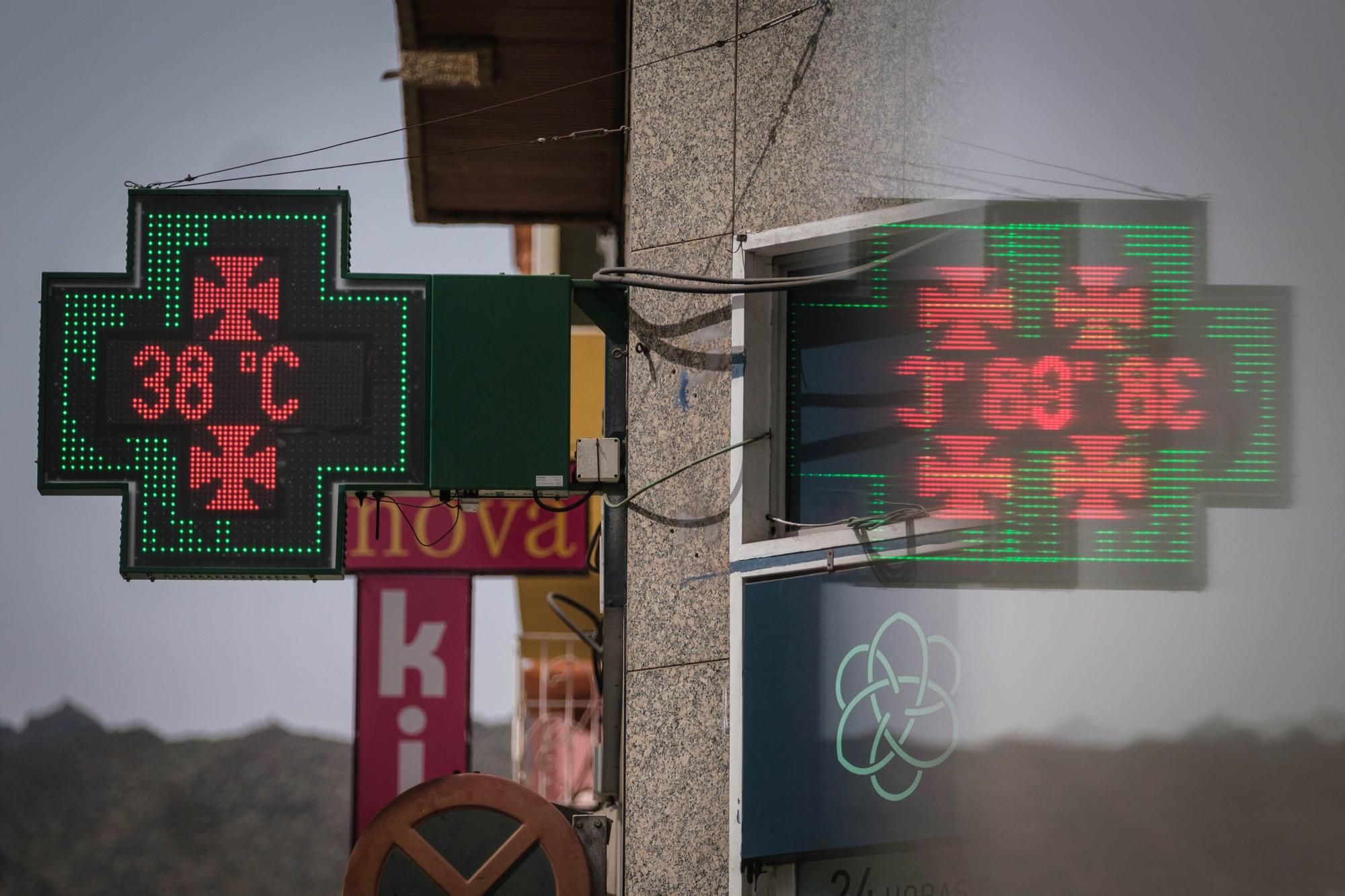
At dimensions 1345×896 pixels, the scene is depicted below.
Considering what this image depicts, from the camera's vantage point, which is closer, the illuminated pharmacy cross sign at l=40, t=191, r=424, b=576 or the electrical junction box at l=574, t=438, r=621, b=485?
the illuminated pharmacy cross sign at l=40, t=191, r=424, b=576

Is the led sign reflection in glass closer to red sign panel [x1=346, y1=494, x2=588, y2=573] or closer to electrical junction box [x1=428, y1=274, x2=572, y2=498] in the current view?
electrical junction box [x1=428, y1=274, x2=572, y2=498]

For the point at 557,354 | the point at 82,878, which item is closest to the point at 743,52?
the point at 557,354

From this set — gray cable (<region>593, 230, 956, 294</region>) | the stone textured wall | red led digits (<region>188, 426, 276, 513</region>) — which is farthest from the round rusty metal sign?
gray cable (<region>593, 230, 956, 294</region>)

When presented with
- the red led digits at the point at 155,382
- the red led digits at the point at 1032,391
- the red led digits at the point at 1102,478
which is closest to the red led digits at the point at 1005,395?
the red led digits at the point at 1032,391

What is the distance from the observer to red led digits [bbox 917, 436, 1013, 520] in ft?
22.3

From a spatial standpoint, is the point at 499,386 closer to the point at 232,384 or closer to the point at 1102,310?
the point at 232,384

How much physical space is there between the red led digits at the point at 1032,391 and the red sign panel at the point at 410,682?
27.0ft

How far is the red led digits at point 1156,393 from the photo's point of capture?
5941mm

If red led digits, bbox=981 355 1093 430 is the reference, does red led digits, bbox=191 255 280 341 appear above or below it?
above

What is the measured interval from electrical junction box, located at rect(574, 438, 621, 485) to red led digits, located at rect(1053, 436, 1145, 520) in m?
2.92

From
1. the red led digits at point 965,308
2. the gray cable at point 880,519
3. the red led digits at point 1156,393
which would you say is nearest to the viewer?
the red led digits at point 1156,393

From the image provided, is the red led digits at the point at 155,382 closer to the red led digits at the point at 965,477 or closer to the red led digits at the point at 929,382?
the red led digits at the point at 929,382

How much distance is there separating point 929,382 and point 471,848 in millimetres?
3581

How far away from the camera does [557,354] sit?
863 cm
